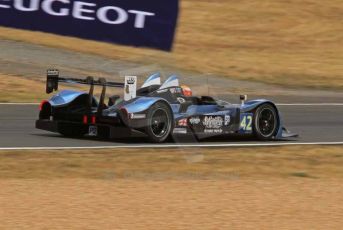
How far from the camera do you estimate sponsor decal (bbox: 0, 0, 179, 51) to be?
21.5ft

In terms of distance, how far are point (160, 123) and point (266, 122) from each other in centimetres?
186

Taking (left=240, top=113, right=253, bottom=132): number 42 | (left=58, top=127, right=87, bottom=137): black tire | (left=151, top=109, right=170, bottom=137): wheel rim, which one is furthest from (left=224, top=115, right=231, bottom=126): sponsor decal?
(left=58, top=127, right=87, bottom=137): black tire

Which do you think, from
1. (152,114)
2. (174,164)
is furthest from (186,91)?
(174,164)

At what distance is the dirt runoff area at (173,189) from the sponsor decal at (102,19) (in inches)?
59.6

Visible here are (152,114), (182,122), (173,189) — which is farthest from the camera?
(182,122)

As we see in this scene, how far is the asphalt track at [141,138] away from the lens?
12.4 metres

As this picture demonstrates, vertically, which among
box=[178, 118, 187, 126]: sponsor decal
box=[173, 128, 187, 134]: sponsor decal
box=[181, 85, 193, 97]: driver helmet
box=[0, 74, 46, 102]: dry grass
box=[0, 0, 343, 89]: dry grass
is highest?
box=[0, 0, 343, 89]: dry grass

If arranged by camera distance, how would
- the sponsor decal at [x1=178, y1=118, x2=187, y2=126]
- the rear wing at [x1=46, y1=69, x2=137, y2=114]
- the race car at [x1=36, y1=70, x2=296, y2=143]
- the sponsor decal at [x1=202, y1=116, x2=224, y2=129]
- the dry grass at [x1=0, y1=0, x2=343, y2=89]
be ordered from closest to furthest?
the rear wing at [x1=46, y1=69, x2=137, y2=114]
the race car at [x1=36, y1=70, x2=296, y2=143]
the sponsor decal at [x1=178, y1=118, x2=187, y2=126]
the sponsor decal at [x1=202, y1=116, x2=224, y2=129]
the dry grass at [x1=0, y1=0, x2=343, y2=89]

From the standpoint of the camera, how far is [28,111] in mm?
16344

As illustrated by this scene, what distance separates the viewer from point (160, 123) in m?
12.3

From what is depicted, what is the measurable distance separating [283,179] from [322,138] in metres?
4.32

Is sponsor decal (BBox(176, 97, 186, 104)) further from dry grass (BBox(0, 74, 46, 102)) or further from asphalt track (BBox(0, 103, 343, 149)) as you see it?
dry grass (BBox(0, 74, 46, 102))

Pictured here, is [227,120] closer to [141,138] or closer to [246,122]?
[246,122]

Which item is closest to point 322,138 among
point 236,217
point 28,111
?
point 28,111
